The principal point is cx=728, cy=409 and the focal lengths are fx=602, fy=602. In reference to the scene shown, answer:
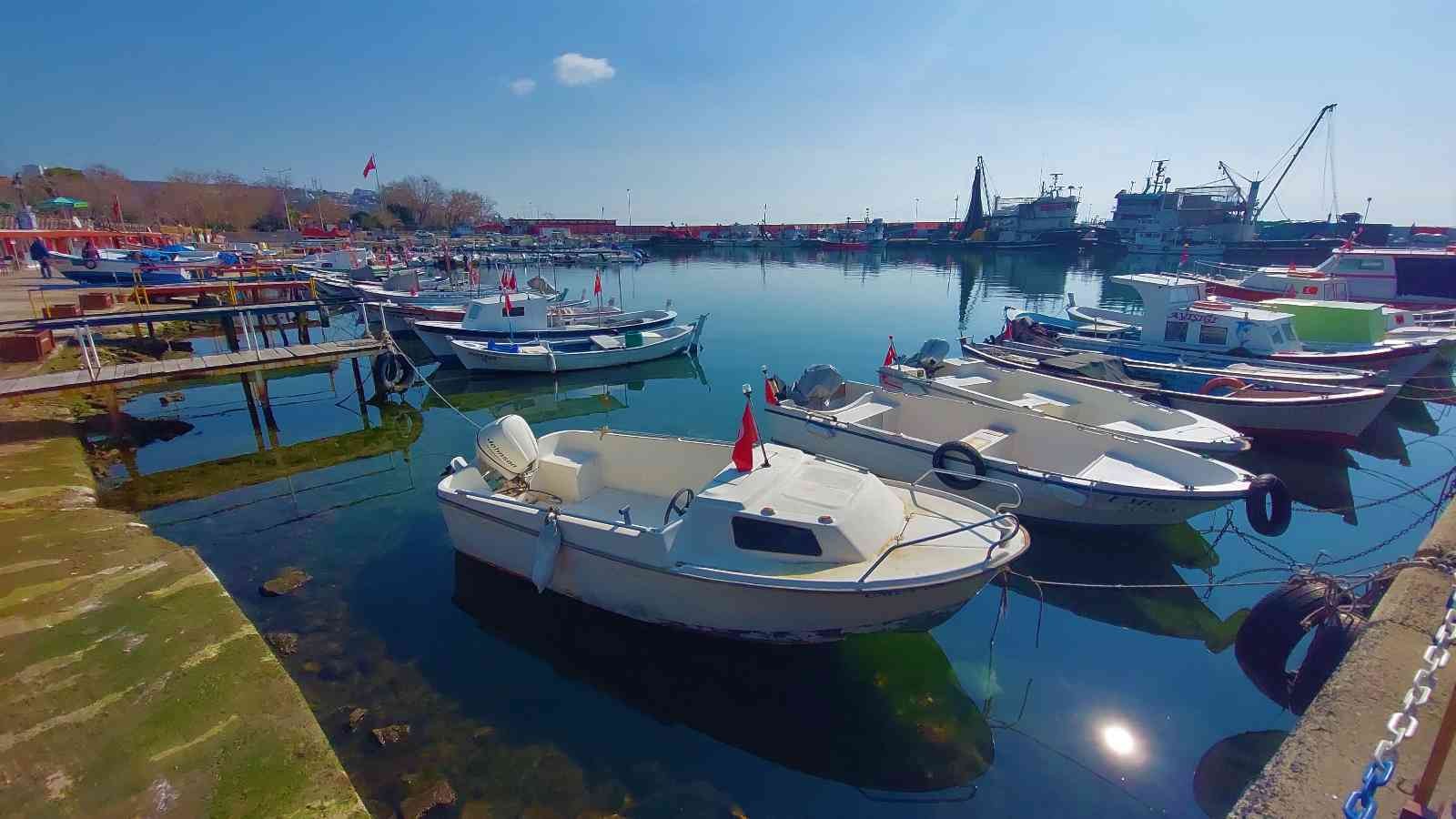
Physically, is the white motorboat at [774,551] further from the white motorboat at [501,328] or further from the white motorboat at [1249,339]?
the white motorboat at [501,328]

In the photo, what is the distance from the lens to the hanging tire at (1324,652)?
20.8 ft

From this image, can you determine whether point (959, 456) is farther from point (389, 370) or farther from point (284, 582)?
point (389, 370)

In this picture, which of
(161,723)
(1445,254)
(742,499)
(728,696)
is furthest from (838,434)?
(1445,254)

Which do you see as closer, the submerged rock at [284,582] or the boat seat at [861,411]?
the submerged rock at [284,582]

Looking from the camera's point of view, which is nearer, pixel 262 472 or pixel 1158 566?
pixel 1158 566

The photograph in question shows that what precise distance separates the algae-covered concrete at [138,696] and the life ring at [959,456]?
9.95 m

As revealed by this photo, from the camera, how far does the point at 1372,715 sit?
463 cm

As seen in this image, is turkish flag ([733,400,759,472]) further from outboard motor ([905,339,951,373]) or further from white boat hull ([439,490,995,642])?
outboard motor ([905,339,951,373])

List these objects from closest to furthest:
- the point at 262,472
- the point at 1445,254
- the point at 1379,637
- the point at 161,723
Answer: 1. the point at 1379,637
2. the point at 161,723
3. the point at 262,472
4. the point at 1445,254

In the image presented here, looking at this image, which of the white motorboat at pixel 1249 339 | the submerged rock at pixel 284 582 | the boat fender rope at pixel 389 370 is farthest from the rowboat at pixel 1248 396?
the boat fender rope at pixel 389 370

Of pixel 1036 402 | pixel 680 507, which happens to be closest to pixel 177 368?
pixel 680 507

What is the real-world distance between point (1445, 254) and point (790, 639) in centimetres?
3703

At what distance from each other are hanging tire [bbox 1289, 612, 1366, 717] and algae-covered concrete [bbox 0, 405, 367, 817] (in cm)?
999

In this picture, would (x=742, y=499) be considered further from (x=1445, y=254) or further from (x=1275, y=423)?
(x=1445, y=254)
